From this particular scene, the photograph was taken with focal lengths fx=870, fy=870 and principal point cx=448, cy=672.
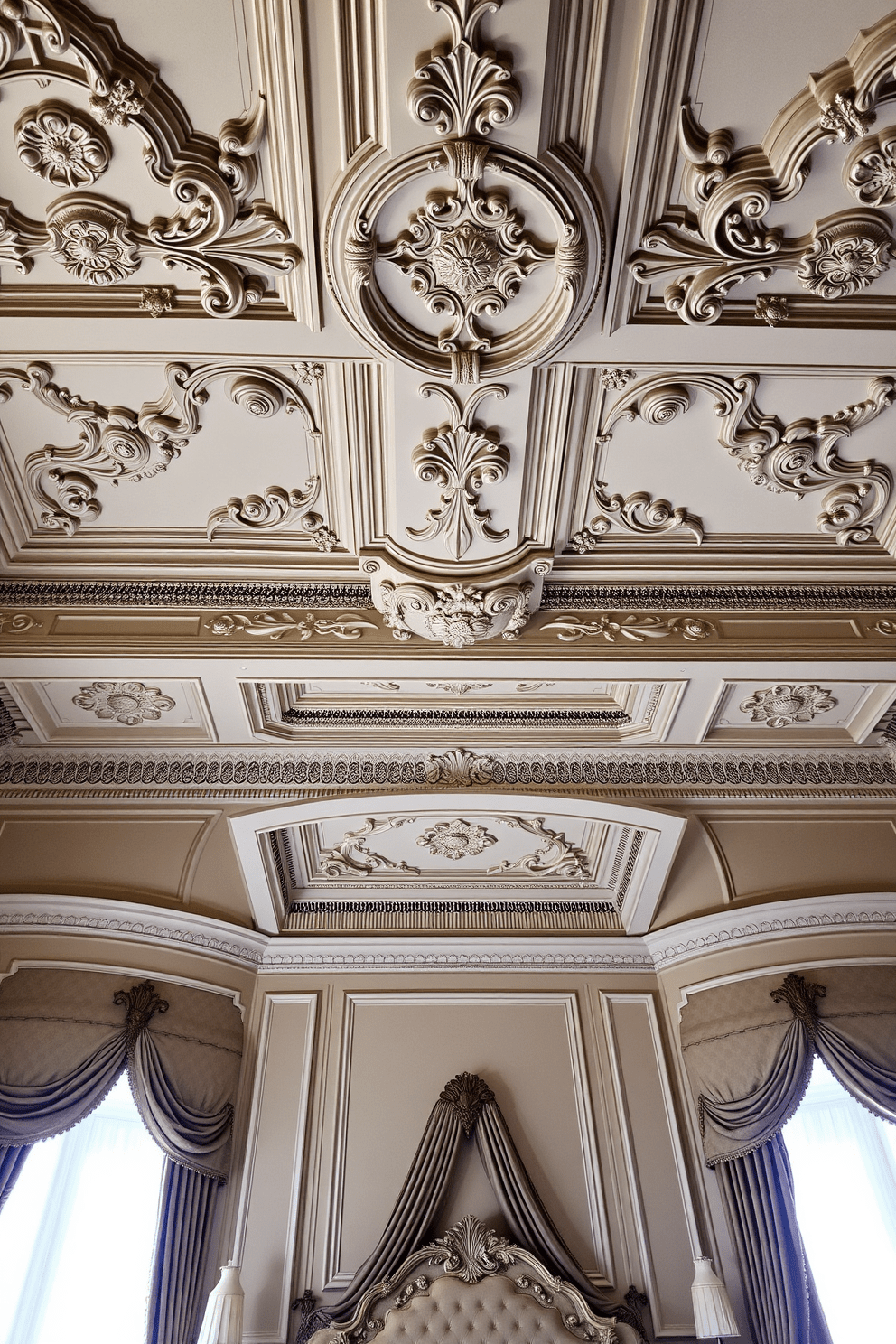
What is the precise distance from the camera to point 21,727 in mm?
4602

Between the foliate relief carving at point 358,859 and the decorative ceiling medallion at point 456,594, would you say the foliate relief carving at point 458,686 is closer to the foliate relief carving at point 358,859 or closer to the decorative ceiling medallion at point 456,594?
the decorative ceiling medallion at point 456,594

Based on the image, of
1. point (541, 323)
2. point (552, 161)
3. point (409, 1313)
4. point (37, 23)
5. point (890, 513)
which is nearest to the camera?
point (37, 23)

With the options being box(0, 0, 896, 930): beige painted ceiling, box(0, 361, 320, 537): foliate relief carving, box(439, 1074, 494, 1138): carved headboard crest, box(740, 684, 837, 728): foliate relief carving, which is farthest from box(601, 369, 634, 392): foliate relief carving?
box(439, 1074, 494, 1138): carved headboard crest

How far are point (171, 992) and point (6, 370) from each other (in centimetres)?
343

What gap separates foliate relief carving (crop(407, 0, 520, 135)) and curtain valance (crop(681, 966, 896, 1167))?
14.7ft

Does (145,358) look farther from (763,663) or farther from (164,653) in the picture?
(763,663)

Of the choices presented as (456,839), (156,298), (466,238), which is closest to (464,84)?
(466,238)

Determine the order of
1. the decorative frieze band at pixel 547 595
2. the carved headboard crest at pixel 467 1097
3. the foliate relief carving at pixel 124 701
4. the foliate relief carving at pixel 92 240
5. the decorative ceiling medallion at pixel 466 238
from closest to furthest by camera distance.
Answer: the decorative ceiling medallion at pixel 466 238 < the foliate relief carving at pixel 92 240 < the decorative frieze band at pixel 547 595 < the foliate relief carving at pixel 124 701 < the carved headboard crest at pixel 467 1097

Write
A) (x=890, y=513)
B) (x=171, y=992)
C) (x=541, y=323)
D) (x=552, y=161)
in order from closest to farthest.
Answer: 1. (x=552, y=161)
2. (x=541, y=323)
3. (x=890, y=513)
4. (x=171, y=992)

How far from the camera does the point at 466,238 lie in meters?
2.81

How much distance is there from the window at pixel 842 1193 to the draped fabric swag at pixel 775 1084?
27cm

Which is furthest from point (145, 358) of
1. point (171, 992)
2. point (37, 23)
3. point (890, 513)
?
point (171, 992)

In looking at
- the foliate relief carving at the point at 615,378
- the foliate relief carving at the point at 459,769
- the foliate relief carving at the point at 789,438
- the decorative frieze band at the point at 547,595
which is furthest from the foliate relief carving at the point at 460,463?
the foliate relief carving at the point at 459,769

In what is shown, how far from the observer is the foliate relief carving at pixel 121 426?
3.25 m
